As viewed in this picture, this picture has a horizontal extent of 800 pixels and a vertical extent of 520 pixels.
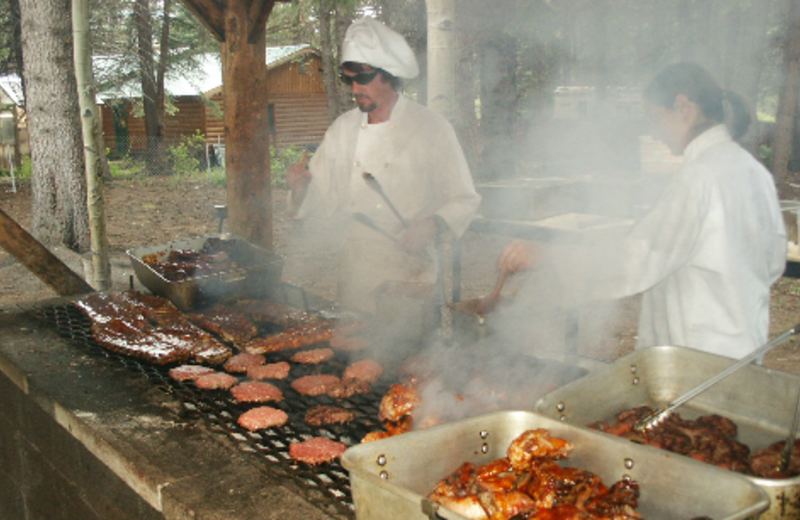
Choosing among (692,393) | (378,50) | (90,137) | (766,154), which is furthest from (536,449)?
(766,154)

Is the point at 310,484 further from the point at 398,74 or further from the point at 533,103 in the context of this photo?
the point at 533,103

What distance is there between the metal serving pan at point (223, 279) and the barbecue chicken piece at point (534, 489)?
2888 mm

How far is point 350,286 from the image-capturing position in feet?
16.7

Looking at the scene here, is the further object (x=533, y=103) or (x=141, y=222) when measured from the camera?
(x=533, y=103)

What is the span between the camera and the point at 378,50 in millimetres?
4191

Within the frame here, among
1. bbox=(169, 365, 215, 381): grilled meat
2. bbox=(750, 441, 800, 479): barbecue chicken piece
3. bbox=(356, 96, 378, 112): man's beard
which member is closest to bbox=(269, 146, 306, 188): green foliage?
bbox=(356, 96, 378, 112): man's beard

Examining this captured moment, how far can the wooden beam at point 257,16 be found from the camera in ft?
15.9

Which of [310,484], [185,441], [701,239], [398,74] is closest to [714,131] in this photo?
[701,239]

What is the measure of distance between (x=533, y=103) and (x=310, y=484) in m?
22.7

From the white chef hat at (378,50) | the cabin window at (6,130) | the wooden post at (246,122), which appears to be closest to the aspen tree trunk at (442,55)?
the wooden post at (246,122)

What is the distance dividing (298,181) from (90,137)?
2031 millimetres

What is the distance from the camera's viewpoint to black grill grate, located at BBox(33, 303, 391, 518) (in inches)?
90.9

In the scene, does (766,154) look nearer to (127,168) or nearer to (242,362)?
(242,362)

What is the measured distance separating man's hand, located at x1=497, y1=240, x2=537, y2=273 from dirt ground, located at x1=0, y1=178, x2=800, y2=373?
306 centimetres
